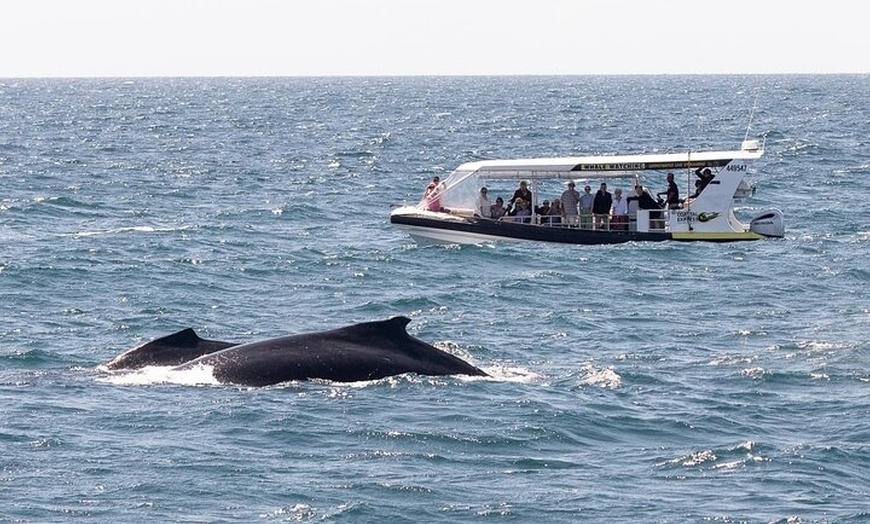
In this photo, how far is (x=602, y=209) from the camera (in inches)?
1545

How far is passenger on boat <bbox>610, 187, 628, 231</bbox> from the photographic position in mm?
39000

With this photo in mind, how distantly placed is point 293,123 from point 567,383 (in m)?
90.4

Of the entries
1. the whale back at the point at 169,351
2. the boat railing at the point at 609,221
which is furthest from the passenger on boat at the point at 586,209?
the whale back at the point at 169,351

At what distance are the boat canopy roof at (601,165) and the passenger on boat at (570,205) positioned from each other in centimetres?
52

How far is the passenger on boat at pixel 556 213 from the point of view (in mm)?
39344

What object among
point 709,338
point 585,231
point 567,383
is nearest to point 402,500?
point 567,383

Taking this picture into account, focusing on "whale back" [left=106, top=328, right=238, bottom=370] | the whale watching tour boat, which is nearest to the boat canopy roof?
the whale watching tour boat

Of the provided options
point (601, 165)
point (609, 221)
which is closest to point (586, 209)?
point (609, 221)

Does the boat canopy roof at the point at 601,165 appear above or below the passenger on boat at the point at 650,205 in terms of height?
above

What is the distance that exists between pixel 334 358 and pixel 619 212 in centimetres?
1835

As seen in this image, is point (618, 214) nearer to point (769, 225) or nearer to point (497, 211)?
point (497, 211)

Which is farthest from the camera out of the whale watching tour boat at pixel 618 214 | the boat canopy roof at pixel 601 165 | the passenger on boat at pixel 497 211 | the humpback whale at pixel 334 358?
the passenger on boat at pixel 497 211

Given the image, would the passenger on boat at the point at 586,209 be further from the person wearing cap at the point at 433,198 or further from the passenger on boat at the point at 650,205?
the person wearing cap at the point at 433,198

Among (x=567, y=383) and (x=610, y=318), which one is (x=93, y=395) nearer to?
(x=567, y=383)
